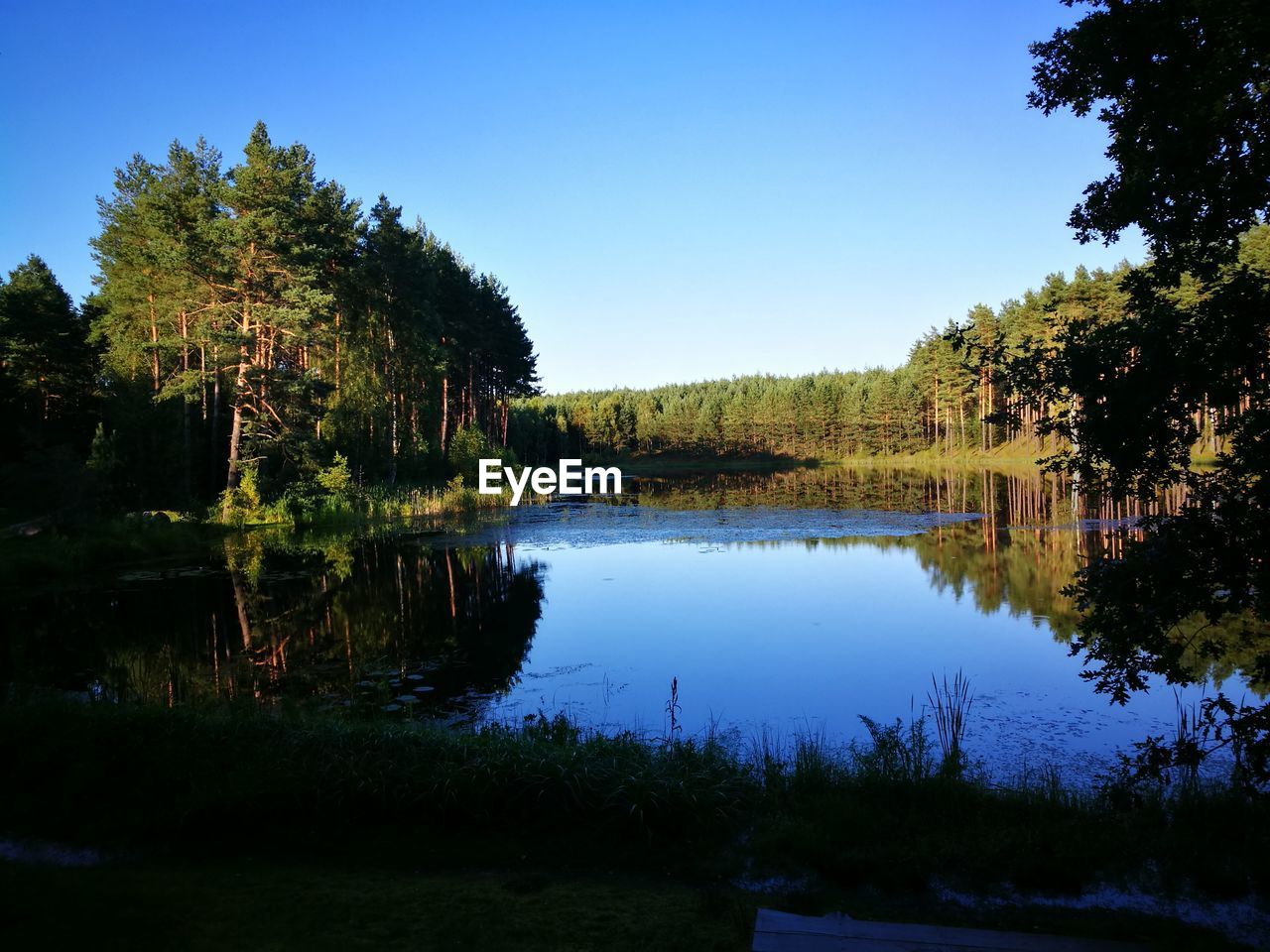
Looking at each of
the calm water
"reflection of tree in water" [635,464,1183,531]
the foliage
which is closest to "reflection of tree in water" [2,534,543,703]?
the calm water

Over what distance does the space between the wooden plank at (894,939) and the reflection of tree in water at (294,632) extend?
8.07 m

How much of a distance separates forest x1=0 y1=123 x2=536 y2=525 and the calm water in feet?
19.8

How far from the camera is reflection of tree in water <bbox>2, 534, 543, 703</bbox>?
12.6m

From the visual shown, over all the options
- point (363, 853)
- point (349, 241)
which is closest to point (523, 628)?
point (363, 853)

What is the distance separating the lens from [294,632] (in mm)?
16250

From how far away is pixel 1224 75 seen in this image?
531 cm

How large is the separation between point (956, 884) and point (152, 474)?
1399 inches

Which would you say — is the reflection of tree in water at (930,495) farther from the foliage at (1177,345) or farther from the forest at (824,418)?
the foliage at (1177,345)

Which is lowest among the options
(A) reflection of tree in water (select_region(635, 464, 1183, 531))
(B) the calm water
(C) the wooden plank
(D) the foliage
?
(B) the calm water

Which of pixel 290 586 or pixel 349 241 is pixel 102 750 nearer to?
pixel 290 586

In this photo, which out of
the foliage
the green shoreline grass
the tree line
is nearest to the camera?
the foliage

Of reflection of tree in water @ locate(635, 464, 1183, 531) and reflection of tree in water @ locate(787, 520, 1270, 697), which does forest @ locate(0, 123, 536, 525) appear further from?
reflection of tree in water @ locate(787, 520, 1270, 697)

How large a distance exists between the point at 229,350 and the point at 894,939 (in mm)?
35068

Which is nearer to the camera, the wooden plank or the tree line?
the wooden plank
